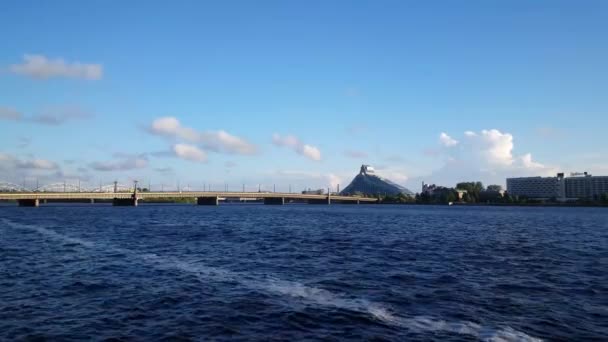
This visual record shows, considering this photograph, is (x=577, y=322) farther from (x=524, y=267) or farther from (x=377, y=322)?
(x=524, y=267)

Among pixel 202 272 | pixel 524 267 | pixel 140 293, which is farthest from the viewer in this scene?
pixel 524 267

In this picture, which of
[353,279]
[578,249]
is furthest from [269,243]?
[578,249]

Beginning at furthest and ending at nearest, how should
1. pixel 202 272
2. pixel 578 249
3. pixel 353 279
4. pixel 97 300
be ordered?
pixel 578 249 < pixel 202 272 < pixel 353 279 < pixel 97 300

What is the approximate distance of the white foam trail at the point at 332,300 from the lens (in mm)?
17453

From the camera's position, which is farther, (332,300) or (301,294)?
(301,294)

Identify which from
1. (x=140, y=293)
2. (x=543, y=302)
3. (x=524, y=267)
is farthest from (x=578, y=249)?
(x=140, y=293)

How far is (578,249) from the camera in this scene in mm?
46531

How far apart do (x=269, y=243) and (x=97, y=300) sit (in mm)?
28050

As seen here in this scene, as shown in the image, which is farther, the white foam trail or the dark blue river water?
the dark blue river water

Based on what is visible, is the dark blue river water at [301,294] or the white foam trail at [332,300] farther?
the dark blue river water at [301,294]

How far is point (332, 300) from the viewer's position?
22.4m

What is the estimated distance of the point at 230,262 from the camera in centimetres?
3497

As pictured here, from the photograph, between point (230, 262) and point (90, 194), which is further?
point (90, 194)

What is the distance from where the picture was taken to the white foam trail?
17.5 meters
